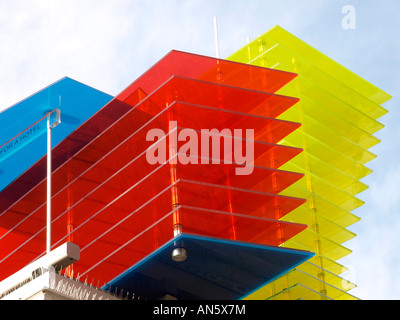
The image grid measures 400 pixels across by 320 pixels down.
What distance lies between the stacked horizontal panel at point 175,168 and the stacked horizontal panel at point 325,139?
4231mm

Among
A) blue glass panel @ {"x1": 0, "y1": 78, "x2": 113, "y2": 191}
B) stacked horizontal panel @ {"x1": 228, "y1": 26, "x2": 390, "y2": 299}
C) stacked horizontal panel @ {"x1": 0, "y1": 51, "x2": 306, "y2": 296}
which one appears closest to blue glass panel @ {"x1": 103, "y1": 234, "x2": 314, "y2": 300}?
stacked horizontal panel @ {"x1": 0, "y1": 51, "x2": 306, "y2": 296}

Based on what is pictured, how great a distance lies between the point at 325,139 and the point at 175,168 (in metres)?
9.19

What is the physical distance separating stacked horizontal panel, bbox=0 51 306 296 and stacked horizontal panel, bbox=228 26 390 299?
423 centimetres

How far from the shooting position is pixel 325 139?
104ft

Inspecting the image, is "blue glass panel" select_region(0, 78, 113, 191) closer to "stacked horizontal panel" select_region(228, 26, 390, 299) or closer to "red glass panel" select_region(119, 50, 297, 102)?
"red glass panel" select_region(119, 50, 297, 102)

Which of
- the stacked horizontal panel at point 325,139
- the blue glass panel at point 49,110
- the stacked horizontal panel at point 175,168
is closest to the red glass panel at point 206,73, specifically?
the stacked horizontal panel at point 175,168

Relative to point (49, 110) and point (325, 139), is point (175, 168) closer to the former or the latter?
point (49, 110)

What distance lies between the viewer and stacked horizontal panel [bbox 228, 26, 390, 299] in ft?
97.0

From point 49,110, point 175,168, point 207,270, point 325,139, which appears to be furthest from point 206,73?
point 325,139

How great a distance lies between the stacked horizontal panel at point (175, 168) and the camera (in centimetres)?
2378

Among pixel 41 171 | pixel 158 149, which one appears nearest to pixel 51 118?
pixel 41 171

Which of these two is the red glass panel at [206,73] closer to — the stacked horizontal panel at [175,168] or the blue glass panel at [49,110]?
the stacked horizontal panel at [175,168]

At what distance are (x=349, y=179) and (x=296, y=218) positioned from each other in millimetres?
3372

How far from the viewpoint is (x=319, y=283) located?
28.0 meters
